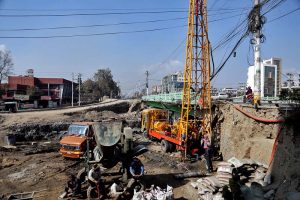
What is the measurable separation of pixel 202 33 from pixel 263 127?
8743mm

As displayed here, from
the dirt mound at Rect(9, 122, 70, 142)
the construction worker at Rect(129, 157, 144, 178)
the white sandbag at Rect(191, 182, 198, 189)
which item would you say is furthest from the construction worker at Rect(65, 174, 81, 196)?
the dirt mound at Rect(9, 122, 70, 142)

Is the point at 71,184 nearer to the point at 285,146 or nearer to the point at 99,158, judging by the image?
the point at 99,158

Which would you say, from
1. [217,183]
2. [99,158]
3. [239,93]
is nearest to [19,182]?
[99,158]

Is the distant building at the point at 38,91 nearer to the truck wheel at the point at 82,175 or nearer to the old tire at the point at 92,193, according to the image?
the truck wheel at the point at 82,175

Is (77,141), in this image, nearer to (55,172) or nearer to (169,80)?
(55,172)

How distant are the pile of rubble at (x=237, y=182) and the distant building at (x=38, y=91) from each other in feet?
194

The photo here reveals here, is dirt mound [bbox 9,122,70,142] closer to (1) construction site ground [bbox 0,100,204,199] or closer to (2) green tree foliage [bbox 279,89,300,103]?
(1) construction site ground [bbox 0,100,204,199]

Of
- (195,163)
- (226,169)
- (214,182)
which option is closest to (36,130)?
(195,163)

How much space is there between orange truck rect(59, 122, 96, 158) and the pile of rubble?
23.2 feet

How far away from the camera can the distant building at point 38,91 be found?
6894 centimetres

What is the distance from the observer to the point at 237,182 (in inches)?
468

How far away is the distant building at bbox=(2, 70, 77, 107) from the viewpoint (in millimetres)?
68938

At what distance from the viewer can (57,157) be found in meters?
20.6

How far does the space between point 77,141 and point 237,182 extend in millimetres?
9667
